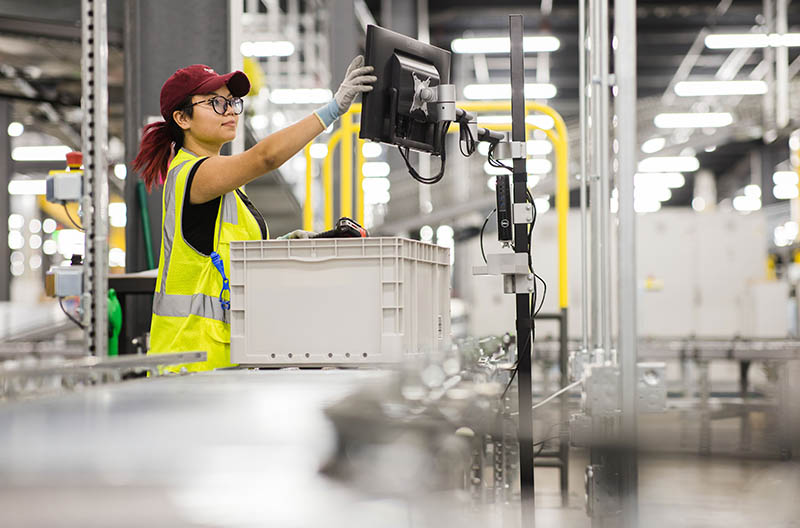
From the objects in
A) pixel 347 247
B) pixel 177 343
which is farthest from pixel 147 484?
pixel 177 343

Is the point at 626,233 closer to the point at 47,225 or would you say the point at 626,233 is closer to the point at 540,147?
the point at 540,147

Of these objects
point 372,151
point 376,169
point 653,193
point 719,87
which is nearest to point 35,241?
point 376,169

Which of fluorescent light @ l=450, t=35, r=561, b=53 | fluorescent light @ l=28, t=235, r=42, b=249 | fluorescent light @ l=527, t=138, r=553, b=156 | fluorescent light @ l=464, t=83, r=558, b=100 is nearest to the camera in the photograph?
fluorescent light @ l=450, t=35, r=561, b=53

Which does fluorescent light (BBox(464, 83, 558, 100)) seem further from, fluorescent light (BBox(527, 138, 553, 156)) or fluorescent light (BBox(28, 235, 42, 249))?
fluorescent light (BBox(28, 235, 42, 249))

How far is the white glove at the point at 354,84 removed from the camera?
2561 millimetres

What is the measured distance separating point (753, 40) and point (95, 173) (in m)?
14.7

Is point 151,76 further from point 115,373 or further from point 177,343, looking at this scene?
point 115,373

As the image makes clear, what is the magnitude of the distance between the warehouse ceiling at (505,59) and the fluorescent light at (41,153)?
5.91 ft

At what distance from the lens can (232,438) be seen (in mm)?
1220

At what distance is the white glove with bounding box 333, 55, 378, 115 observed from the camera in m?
2.56

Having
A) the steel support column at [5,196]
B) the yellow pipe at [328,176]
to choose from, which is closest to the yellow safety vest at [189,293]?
the yellow pipe at [328,176]

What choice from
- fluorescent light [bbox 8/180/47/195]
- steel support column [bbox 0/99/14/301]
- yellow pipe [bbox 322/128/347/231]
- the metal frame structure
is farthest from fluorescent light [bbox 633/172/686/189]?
the metal frame structure

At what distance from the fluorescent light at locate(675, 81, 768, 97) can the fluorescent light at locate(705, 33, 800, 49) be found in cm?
112

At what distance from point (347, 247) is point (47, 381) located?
864 millimetres
